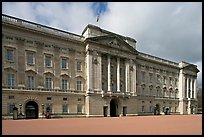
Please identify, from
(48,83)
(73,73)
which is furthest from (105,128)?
(73,73)

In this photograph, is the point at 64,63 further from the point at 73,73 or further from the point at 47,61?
the point at 47,61

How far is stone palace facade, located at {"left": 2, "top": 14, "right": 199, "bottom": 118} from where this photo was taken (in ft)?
121

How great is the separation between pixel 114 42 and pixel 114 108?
16097 millimetres

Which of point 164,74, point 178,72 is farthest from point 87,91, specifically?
point 178,72

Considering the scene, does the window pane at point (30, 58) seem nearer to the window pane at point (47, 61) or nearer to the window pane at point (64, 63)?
the window pane at point (47, 61)

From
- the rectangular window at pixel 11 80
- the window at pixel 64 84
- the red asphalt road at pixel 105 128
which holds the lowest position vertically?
the red asphalt road at pixel 105 128

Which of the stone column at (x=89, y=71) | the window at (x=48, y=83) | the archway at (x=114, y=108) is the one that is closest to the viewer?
the window at (x=48, y=83)

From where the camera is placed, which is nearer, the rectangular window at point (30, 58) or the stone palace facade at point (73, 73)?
the stone palace facade at point (73, 73)

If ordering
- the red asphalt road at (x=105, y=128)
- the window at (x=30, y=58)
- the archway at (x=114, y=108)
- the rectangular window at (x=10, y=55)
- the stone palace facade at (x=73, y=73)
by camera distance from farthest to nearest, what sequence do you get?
1. the archway at (x=114, y=108)
2. the window at (x=30, y=58)
3. the stone palace facade at (x=73, y=73)
4. the rectangular window at (x=10, y=55)
5. the red asphalt road at (x=105, y=128)

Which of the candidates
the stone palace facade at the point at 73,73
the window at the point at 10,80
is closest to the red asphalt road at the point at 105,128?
the window at the point at 10,80

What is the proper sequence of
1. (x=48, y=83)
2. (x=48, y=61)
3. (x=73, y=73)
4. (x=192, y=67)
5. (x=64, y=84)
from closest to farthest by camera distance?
(x=48, y=83)
(x=48, y=61)
(x=64, y=84)
(x=73, y=73)
(x=192, y=67)

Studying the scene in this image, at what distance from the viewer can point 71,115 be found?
42.2 metres

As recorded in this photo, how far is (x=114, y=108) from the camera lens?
50906 millimetres

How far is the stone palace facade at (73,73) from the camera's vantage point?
36.8 metres
